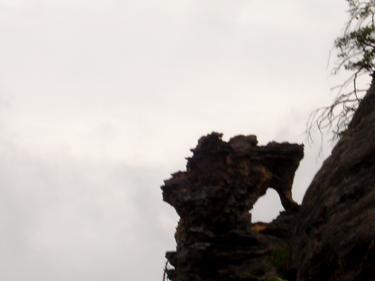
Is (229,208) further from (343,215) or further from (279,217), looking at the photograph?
(343,215)

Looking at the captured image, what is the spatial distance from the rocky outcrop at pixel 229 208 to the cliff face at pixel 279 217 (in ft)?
0.17

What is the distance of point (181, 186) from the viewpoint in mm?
24422

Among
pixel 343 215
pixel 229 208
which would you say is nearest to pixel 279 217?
pixel 229 208

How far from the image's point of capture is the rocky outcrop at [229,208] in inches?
835

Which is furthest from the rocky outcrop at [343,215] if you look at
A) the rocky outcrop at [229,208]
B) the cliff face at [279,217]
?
the rocky outcrop at [229,208]

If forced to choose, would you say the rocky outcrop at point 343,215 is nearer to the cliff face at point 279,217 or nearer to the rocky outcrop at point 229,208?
the cliff face at point 279,217

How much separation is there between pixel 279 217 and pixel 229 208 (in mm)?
4246

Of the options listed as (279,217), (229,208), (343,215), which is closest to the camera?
(343,215)

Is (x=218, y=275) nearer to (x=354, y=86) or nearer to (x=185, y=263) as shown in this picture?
(x=185, y=263)

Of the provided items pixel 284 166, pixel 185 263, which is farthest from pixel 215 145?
pixel 185 263

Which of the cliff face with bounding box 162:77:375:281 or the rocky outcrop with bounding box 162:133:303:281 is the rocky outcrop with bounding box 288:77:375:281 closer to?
the cliff face with bounding box 162:77:375:281

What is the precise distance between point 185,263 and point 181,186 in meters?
4.68

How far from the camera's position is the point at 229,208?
22.3 metres

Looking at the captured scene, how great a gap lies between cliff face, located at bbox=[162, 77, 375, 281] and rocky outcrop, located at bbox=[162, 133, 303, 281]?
52 millimetres
